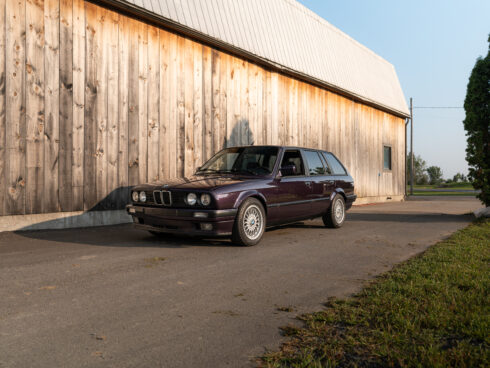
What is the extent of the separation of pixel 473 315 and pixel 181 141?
7542 mm

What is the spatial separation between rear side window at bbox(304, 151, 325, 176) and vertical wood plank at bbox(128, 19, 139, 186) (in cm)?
352

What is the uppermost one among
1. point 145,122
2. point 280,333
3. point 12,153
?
point 145,122

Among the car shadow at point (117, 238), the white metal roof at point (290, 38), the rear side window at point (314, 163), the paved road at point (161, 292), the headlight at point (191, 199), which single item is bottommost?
the paved road at point (161, 292)

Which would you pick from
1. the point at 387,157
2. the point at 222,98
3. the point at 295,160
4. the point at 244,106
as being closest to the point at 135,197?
the point at 295,160

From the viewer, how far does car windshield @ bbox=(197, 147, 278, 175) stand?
6.76 m

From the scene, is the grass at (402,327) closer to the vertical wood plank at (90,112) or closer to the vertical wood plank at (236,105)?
the vertical wood plank at (90,112)

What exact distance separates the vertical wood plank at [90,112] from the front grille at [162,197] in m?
2.39

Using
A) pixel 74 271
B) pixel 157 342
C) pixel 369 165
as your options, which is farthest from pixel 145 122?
pixel 369 165

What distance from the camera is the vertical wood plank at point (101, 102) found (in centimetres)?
790

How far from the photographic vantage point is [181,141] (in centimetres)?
951

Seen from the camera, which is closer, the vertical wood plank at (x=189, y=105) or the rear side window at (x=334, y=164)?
the rear side window at (x=334, y=164)

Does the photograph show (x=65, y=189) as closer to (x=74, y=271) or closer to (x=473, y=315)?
(x=74, y=271)

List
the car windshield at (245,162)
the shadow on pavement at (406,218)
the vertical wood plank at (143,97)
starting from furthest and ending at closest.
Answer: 1. the shadow on pavement at (406,218)
2. the vertical wood plank at (143,97)
3. the car windshield at (245,162)

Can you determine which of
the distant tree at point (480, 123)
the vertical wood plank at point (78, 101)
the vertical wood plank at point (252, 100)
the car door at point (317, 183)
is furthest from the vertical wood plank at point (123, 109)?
the distant tree at point (480, 123)
